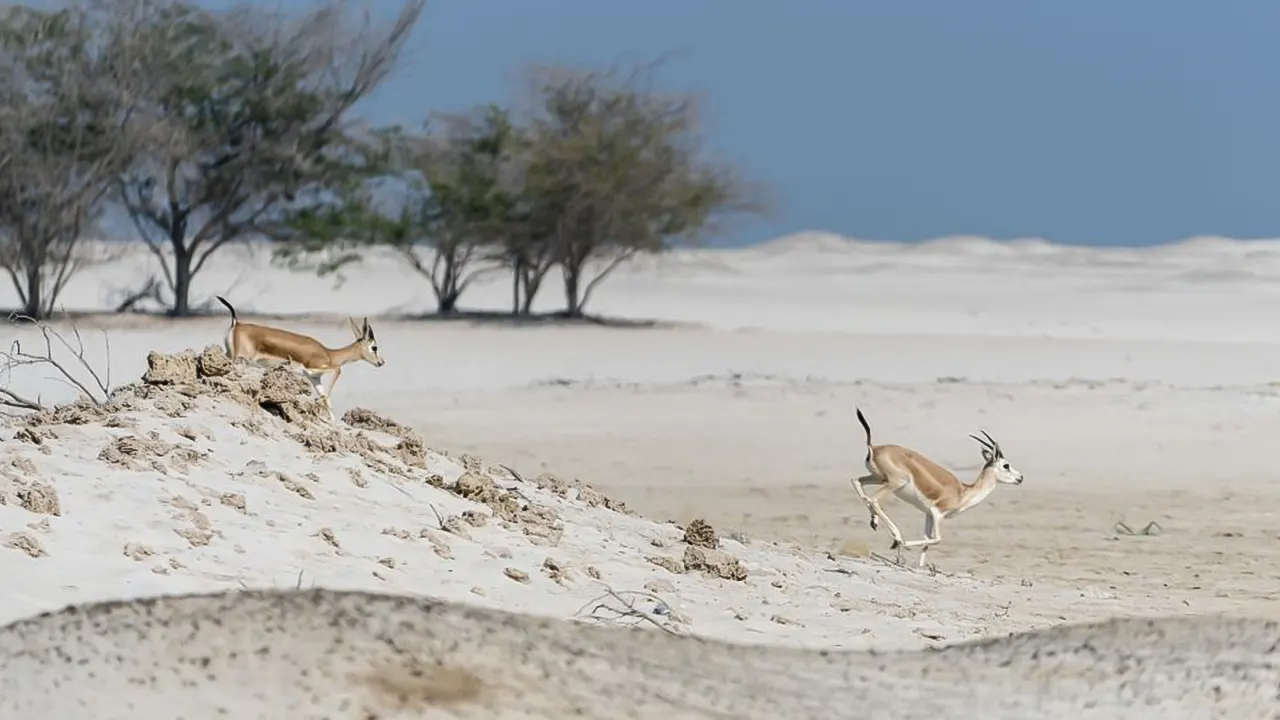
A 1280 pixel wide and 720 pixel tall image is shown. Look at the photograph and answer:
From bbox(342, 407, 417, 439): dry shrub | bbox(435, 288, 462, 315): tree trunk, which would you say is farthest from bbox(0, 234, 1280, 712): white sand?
bbox(435, 288, 462, 315): tree trunk

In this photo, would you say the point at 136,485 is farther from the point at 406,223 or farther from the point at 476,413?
the point at 406,223

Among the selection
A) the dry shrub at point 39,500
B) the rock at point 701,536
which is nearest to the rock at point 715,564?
the rock at point 701,536

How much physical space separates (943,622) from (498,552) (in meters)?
1.98

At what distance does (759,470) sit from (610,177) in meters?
17.4

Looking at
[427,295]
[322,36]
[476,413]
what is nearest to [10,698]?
[476,413]

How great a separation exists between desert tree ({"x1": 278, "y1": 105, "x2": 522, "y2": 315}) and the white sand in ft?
9.36

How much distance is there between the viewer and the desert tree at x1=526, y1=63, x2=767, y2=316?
33844 millimetres

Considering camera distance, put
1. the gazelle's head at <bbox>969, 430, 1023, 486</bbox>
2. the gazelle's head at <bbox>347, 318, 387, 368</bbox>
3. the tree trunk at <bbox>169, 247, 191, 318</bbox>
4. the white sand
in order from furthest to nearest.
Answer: the tree trunk at <bbox>169, 247, 191, 318</bbox> → the gazelle's head at <bbox>347, 318, 387, 368</bbox> → the gazelle's head at <bbox>969, 430, 1023, 486</bbox> → the white sand

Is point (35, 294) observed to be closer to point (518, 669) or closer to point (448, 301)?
point (448, 301)

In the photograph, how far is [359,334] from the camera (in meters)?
14.6

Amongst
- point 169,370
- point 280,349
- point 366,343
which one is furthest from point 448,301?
point 169,370

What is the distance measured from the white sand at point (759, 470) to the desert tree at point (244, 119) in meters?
2.75

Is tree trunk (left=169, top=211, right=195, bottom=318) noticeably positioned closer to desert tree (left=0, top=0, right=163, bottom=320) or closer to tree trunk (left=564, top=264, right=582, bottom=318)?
desert tree (left=0, top=0, right=163, bottom=320)

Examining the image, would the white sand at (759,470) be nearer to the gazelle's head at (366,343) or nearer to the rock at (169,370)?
the rock at (169,370)
